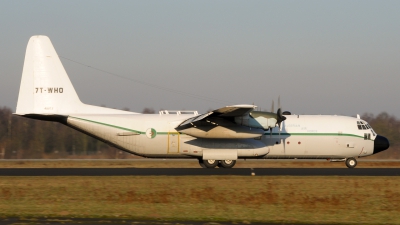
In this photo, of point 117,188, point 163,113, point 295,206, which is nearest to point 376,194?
point 295,206

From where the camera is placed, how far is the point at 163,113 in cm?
2858

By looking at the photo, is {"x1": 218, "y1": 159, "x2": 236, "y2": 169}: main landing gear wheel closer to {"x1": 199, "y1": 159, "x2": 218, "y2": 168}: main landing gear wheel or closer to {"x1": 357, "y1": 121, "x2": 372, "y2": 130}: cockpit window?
{"x1": 199, "y1": 159, "x2": 218, "y2": 168}: main landing gear wheel

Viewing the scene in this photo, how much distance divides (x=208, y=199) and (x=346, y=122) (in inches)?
600

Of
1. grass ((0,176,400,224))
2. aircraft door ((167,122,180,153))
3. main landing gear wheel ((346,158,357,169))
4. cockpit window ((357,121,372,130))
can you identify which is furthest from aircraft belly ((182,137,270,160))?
cockpit window ((357,121,372,130))

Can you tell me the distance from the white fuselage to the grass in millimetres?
5561

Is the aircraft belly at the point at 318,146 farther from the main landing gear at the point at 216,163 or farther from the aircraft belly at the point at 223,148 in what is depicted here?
the main landing gear at the point at 216,163

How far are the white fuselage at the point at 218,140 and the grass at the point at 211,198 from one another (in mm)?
5561

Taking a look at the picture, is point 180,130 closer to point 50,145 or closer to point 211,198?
point 211,198

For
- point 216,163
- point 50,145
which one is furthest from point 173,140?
point 50,145

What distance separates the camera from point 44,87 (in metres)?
27.9

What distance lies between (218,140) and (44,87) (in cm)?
974

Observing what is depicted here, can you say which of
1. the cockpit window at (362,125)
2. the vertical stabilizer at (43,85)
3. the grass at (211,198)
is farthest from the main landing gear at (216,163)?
the vertical stabilizer at (43,85)

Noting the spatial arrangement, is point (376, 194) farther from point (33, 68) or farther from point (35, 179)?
point (33, 68)

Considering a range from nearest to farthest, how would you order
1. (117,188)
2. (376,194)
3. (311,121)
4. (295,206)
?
(295,206) → (376,194) → (117,188) → (311,121)
